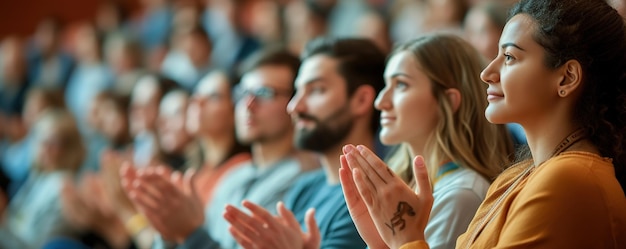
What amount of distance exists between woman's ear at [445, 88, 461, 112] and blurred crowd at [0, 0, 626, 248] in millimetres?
919

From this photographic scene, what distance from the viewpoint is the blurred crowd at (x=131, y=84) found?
347 centimetres

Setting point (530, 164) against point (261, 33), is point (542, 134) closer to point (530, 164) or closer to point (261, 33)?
point (530, 164)

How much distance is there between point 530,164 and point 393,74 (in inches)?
21.5

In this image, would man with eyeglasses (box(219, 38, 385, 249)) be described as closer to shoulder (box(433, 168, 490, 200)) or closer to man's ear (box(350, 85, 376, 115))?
man's ear (box(350, 85, 376, 115))

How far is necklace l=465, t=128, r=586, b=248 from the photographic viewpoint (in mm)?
1512

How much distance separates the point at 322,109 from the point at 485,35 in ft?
3.54

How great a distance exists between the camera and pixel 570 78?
1.51 metres

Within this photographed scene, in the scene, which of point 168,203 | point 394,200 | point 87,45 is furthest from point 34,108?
point 394,200

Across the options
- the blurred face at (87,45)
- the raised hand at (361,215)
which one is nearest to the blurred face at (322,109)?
the raised hand at (361,215)

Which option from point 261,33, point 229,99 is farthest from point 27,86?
point 229,99

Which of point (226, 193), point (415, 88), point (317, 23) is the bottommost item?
point (226, 193)

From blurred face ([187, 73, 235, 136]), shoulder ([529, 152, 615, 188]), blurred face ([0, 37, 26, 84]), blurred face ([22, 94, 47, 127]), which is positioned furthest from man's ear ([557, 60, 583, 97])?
blurred face ([0, 37, 26, 84])

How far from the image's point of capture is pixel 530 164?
5.44ft

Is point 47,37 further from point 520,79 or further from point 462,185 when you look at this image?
point 520,79
